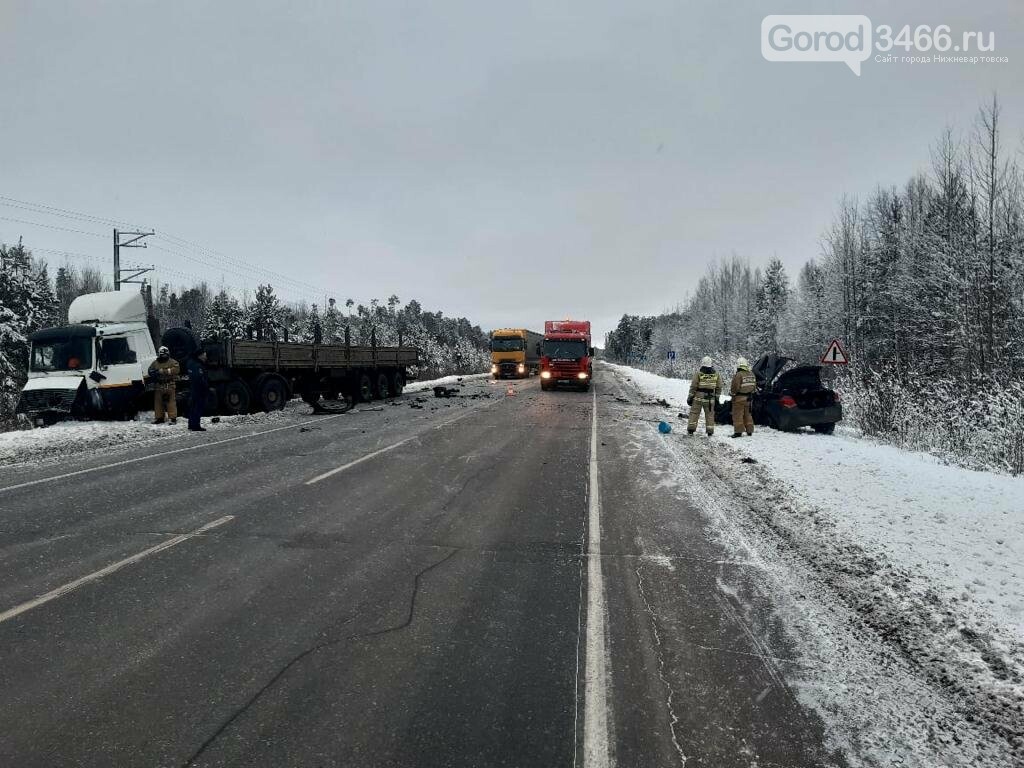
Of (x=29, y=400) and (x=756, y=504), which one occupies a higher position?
(x=29, y=400)

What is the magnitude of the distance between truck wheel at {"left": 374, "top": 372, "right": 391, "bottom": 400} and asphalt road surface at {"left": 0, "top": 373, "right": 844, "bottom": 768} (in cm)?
1502

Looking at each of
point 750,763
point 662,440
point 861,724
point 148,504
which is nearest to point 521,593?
point 750,763

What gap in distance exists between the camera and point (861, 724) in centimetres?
283

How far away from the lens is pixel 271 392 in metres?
17.4

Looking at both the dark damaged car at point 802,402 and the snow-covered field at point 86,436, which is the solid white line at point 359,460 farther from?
the dark damaged car at point 802,402

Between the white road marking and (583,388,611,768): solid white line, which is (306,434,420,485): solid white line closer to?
the white road marking

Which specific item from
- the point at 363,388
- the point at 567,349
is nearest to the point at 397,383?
the point at 363,388

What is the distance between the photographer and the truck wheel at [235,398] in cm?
1625

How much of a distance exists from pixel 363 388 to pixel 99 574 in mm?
17201

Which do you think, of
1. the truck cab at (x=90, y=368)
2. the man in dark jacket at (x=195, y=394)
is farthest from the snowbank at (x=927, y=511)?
the truck cab at (x=90, y=368)

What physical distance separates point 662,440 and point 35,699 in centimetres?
1123

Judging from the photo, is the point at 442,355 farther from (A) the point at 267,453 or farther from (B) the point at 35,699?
(B) the point at 35,699

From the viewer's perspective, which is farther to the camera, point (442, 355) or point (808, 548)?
point (442, 355)

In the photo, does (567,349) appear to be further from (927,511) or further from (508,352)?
(927,511)
